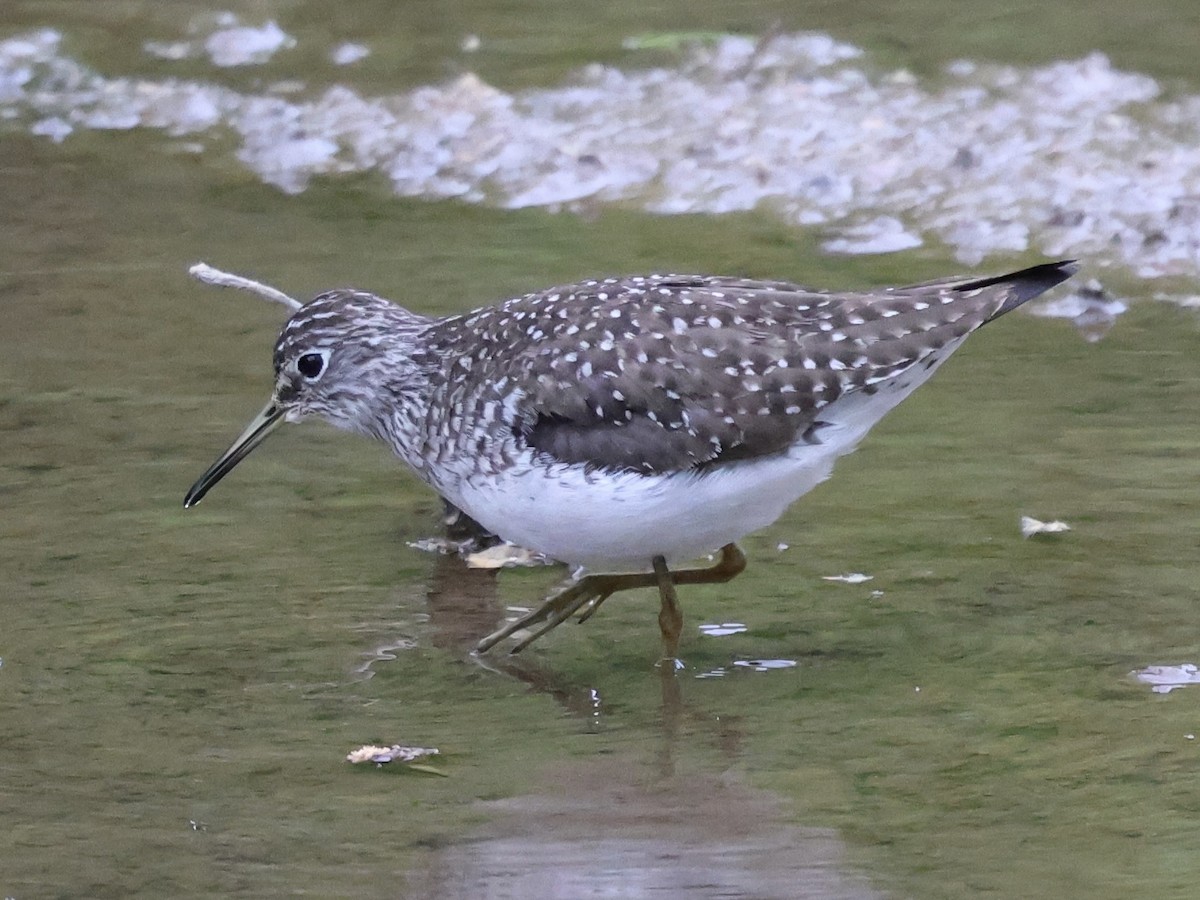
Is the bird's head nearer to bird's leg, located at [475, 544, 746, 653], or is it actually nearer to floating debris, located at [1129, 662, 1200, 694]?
bird's leg, located at [475, 544, 746, 653]

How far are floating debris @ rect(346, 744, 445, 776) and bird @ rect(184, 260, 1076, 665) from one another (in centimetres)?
82

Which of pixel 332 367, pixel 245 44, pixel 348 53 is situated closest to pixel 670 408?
pixel 332 367

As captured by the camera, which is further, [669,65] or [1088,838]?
[669,65]

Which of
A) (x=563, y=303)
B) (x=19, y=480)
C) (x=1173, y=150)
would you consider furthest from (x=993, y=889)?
(x=1173, y=150)

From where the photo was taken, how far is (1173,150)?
420 inches

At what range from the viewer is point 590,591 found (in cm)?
678

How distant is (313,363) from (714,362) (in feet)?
5.65

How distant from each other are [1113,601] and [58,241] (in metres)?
6.00

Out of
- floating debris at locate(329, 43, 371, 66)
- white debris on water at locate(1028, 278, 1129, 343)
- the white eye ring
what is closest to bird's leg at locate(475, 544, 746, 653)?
the white eye ring

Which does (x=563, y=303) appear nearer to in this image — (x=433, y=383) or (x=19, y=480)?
(x=433, y=383)

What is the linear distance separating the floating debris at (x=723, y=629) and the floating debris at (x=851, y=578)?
39 cm

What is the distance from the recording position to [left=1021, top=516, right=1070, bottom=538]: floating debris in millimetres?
7129

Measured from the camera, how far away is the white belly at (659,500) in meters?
6.33

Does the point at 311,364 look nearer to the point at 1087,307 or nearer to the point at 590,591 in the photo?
the point at 590,591
